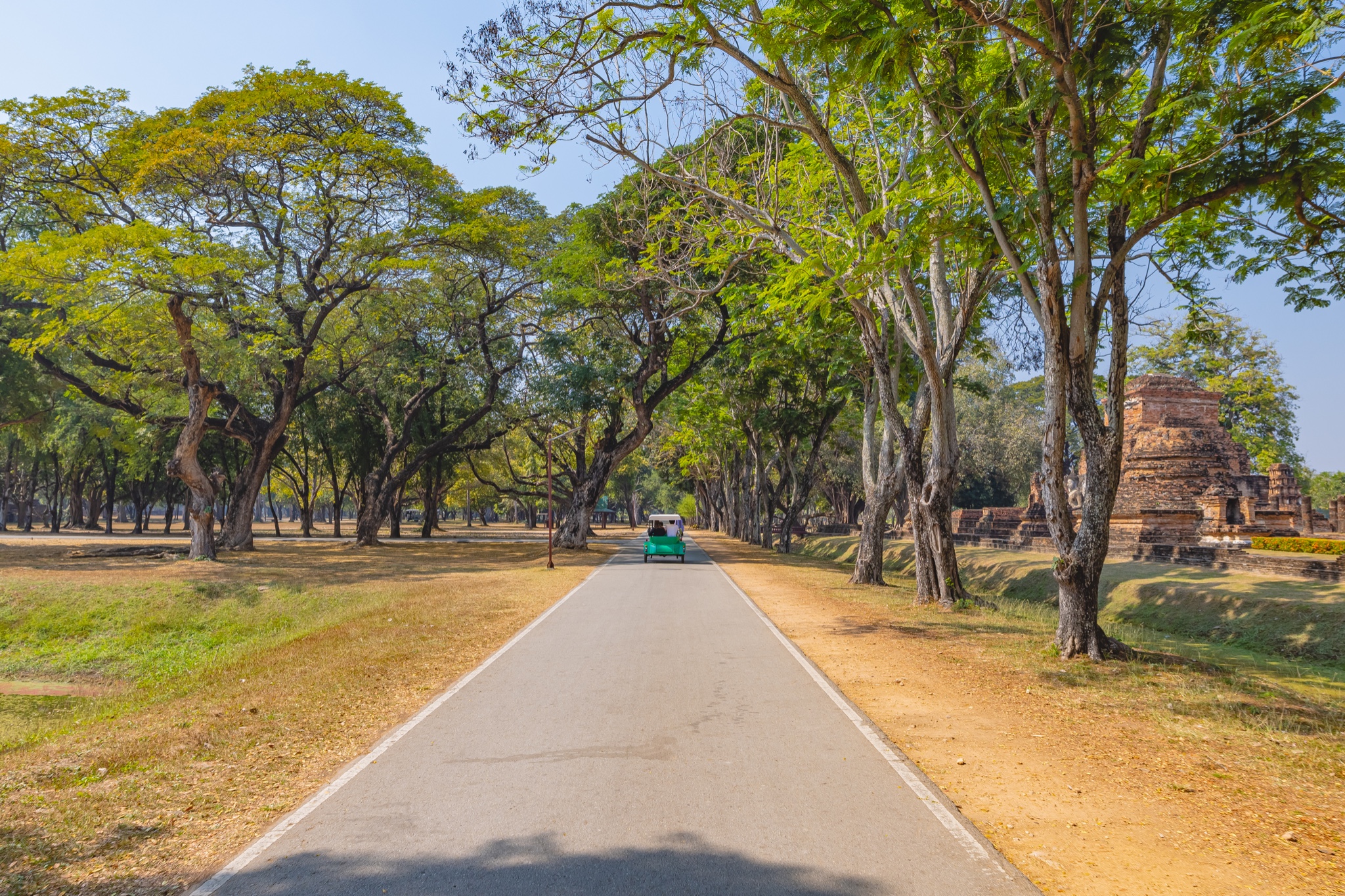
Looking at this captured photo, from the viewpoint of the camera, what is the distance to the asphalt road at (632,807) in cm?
385

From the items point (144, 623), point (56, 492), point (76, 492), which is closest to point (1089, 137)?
point (144, 623)

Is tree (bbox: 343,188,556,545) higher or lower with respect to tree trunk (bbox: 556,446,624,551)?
higher

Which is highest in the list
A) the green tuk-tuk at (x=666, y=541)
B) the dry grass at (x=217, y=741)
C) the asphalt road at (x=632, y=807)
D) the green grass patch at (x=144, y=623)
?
the green tuk-tuk at (x=666, y=541)

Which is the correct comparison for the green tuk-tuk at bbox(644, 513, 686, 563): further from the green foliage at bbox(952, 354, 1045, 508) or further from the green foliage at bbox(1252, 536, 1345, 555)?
the green foliage at bbox(952, 354, 1045, 508)

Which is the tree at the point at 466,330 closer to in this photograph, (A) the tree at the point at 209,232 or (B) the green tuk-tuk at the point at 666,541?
(A) the tree at the point at 209,232

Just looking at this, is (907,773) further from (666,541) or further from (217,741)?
(666,541)

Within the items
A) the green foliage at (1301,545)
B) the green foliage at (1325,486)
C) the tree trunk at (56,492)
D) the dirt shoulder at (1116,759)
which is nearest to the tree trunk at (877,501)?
the dirt shoulder at (1116,759)

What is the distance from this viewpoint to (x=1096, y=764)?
19.5 feet

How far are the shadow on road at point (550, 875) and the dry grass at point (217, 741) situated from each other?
1.72 ft

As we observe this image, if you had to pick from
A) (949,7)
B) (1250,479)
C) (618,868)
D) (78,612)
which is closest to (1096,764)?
(618,868)

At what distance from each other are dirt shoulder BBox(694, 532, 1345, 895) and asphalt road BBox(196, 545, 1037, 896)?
15.6 inches

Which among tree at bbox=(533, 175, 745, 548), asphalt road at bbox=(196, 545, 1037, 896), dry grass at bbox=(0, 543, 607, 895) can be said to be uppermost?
tree at bbox=(533, 175, 745, 548)

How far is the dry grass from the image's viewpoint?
167 inches

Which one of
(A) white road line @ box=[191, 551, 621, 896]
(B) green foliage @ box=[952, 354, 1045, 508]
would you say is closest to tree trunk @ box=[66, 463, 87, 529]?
(A) white road line @ box=[191, 551, 621, 896]
